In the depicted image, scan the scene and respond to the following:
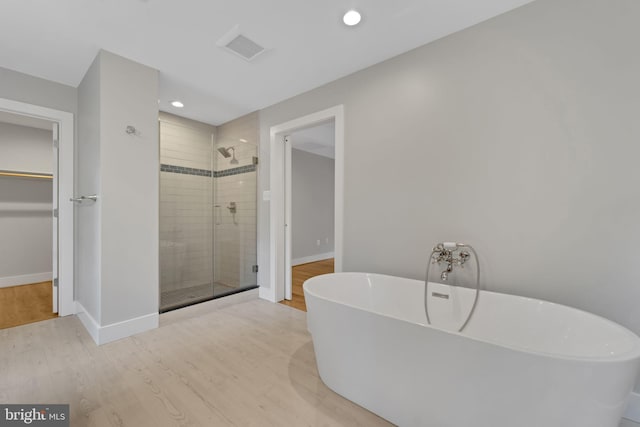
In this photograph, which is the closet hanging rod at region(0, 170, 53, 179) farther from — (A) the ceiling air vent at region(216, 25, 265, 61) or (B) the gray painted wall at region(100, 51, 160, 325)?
(A) the ceiling air vent at region(216, 25, 265, 61)

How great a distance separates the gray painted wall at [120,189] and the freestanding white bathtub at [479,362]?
1.64 m

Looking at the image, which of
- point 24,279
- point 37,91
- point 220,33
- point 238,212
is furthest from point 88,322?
point 220,33

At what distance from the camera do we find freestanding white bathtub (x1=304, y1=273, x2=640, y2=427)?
95 cm

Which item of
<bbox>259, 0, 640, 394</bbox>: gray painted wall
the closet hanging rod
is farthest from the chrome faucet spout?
the closet hanging rod

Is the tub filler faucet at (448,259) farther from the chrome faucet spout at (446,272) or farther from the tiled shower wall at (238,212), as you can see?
the tiled shower wall at (238,212)

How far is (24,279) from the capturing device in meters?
3.84

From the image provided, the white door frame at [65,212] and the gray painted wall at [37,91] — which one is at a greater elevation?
the gray painted wall at [37,91]

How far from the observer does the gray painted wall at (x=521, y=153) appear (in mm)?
1463

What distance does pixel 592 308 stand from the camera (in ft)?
5.02

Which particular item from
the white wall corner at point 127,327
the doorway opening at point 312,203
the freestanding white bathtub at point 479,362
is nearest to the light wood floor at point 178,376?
the white wall corner at point 127,327

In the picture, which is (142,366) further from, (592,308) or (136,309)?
(592,308)

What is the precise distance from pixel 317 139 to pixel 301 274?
2.45 metres

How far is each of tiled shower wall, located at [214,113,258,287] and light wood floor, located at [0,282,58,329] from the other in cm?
178

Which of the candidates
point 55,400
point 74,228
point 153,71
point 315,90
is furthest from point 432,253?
point 74,228
